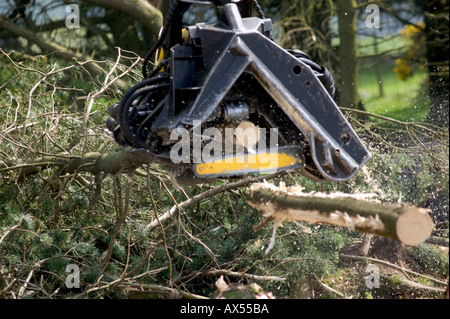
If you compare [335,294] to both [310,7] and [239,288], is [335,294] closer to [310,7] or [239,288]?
[239,288]

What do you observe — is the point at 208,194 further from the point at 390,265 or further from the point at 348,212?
the point at 348,212

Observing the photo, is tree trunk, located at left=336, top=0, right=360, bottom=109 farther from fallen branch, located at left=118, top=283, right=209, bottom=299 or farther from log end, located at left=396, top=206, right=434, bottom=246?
log end, located at left=396, top=206, right=434, bottom=246

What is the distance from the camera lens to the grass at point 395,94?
512 centimetres

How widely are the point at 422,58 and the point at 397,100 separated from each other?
1.99ft

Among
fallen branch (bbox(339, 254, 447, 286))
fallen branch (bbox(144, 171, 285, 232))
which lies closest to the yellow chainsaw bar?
fallen branch (bbox(144, 171, 285, 232))

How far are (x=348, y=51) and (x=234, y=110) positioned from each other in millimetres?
5460

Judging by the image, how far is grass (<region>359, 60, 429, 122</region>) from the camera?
16.8 ft

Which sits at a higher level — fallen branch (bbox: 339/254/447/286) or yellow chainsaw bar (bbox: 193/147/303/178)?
yellow chainsaw bar (bbox: 193/147/303/178)

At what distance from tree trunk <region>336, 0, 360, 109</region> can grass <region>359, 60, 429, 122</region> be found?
148mm

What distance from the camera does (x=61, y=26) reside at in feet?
26.7

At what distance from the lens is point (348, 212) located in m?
2.70

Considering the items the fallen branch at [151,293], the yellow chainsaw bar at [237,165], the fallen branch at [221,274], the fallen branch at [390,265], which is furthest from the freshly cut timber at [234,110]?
the fallen branch at [390,265]

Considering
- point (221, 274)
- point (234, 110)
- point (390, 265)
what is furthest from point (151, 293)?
point (390, 265)
